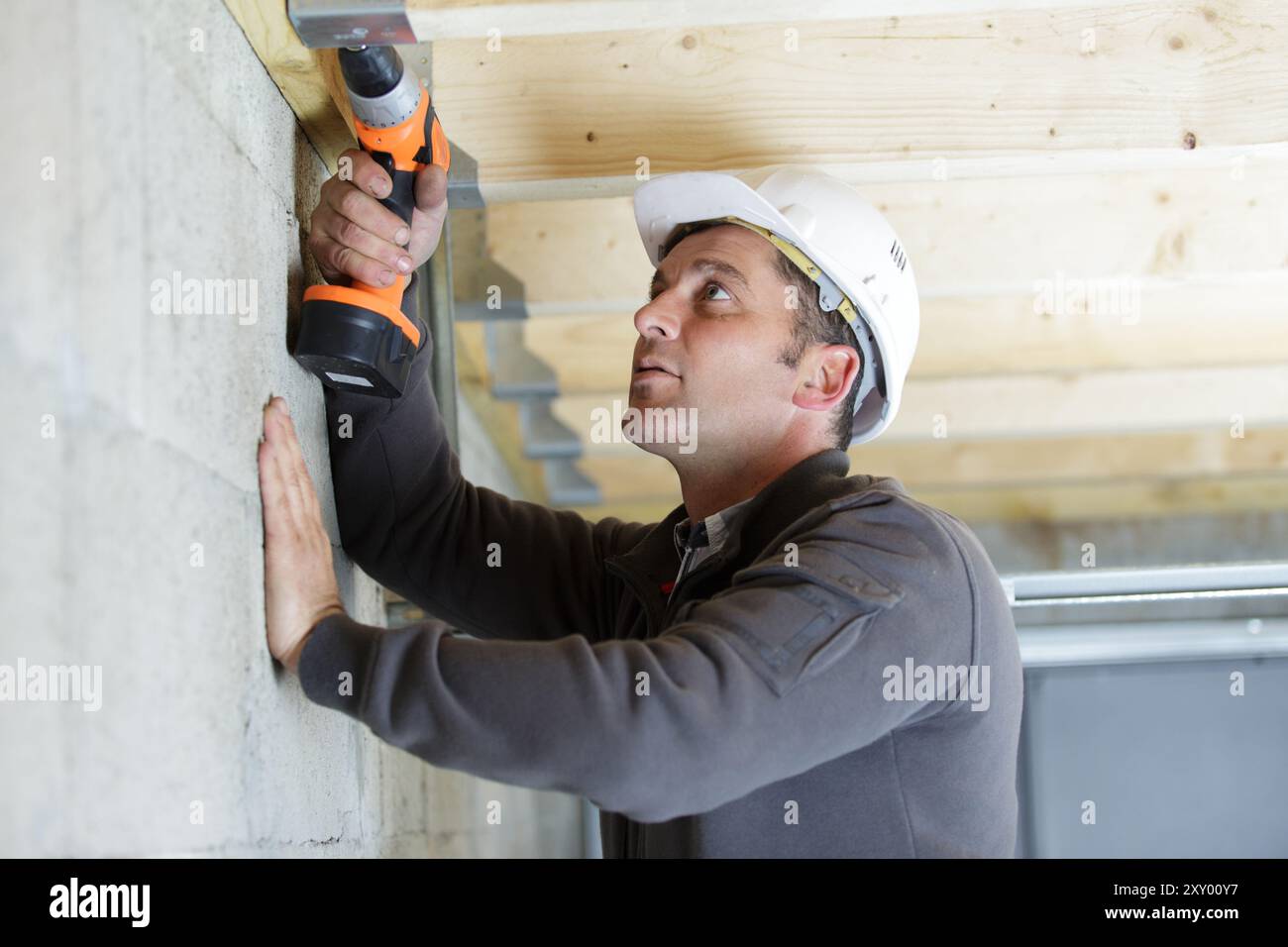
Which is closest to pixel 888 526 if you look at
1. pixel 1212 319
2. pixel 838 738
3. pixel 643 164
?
pixel 838 738

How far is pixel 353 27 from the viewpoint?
1507mm

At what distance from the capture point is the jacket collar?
1680mm

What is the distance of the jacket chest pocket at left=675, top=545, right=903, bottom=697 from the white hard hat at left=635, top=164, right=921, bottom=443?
0.63m

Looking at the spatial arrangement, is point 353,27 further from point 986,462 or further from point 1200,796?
point 1200,796

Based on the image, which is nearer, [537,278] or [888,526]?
[888,526]

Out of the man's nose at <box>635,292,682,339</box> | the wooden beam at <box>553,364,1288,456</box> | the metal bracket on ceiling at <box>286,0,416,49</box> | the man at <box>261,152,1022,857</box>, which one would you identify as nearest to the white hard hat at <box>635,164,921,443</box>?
the man at <box>261,152,1022,857</box>

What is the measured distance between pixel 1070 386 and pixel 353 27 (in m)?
3.07

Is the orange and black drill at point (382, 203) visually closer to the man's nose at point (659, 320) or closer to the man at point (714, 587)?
the man at point (714, 587)

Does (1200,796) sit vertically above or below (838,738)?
below

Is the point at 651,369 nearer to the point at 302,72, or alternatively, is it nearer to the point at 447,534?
the point at 447,534

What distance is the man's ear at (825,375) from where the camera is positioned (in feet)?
6.28

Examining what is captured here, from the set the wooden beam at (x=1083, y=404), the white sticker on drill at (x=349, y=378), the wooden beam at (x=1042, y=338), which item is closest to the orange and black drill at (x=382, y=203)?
the white sticker on drill at (x=349, y=378)

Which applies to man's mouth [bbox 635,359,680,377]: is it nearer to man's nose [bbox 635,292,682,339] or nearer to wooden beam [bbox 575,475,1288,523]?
man's nose [bbox 635,292,682,339]

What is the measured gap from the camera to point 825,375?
1956 millimetres
